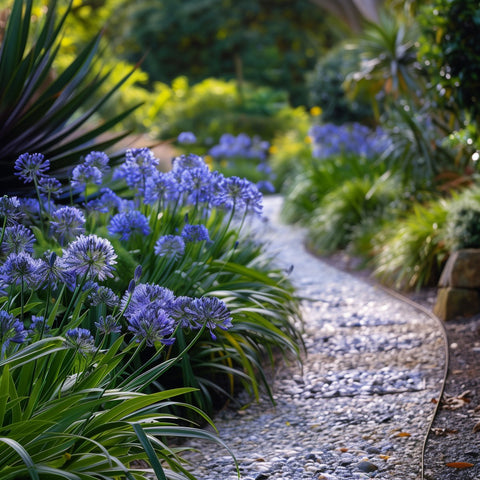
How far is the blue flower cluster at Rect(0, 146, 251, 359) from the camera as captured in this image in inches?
76.7

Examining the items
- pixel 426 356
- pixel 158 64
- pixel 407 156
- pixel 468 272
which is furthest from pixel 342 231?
pixel 158 64

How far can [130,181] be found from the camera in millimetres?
3498

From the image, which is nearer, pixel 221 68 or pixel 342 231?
pixel 342 231

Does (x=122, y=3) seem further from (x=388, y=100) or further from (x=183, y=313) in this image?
(x=183, y=313)

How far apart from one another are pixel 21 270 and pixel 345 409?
195 cm

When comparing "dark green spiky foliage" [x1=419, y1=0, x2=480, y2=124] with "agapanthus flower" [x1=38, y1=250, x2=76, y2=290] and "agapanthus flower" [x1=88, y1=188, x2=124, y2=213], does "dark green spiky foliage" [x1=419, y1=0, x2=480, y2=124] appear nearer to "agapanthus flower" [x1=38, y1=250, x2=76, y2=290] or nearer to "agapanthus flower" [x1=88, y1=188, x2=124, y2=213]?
"agapanthus flower" [x1=88, y1=188, x2=124, y2=213]

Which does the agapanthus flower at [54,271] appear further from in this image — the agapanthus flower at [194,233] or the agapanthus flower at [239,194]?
the agapanthus flower at [239,194]

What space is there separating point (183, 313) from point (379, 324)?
306 centimetres

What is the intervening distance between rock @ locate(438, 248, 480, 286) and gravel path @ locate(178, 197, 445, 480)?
1.17 ft

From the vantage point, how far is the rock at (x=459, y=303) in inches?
191

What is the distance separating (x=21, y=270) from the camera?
197 cm

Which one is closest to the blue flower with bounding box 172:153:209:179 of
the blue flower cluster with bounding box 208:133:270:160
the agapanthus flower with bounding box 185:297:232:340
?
the agapanthus flower with bounding box 185:297:232:340

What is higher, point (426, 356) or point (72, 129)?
point (72, 129)

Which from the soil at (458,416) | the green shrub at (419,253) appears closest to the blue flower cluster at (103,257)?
the soil at (458,416)
